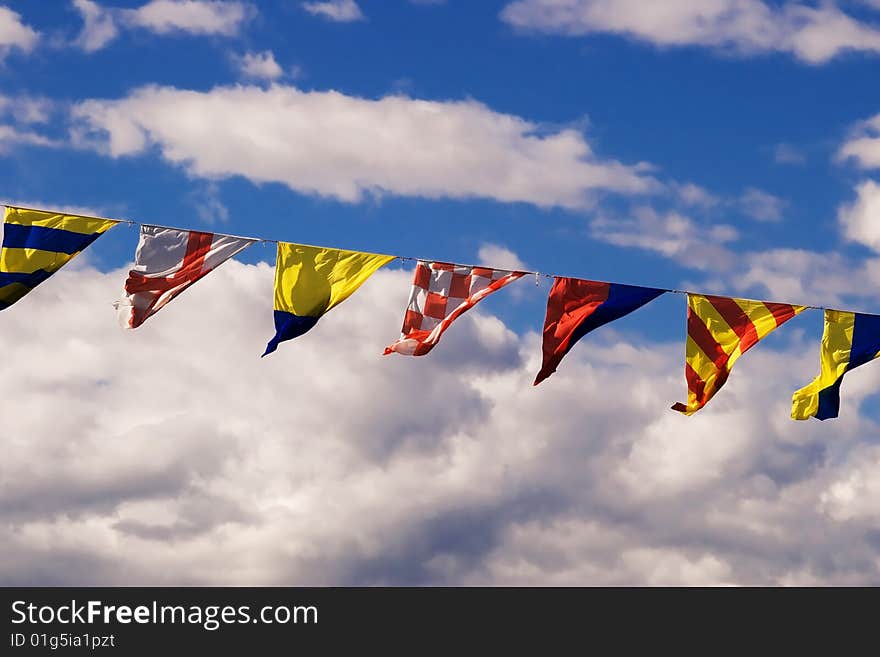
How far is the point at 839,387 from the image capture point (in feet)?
75.8

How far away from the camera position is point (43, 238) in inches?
823

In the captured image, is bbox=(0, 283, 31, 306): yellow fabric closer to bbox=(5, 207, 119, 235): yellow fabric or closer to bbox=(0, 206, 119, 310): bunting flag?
bbox=(0, 206, 119, 310): bunting flag

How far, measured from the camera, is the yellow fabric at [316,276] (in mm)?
21156

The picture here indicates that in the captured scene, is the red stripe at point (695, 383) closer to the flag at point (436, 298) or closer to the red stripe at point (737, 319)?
the red stripe at point (737, 319)

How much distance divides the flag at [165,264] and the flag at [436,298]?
3.08m

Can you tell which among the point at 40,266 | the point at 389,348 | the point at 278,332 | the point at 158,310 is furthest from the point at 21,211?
the point at 389,348

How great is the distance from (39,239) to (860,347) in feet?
48.8

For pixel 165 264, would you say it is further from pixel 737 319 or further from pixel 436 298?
pixel 737 319

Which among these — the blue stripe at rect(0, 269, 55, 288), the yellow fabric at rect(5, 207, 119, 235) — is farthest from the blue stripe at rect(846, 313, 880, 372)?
the blue stripe at rect(0, 269, 55, 288)

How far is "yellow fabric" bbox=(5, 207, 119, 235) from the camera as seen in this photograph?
20.9 meters

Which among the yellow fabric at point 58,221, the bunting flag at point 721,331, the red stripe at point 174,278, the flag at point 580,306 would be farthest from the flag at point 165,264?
the bunting flag at point 721,331

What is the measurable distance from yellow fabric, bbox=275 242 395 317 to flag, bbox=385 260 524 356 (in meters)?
0.93

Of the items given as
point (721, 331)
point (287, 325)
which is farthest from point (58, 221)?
point (721, 331)
